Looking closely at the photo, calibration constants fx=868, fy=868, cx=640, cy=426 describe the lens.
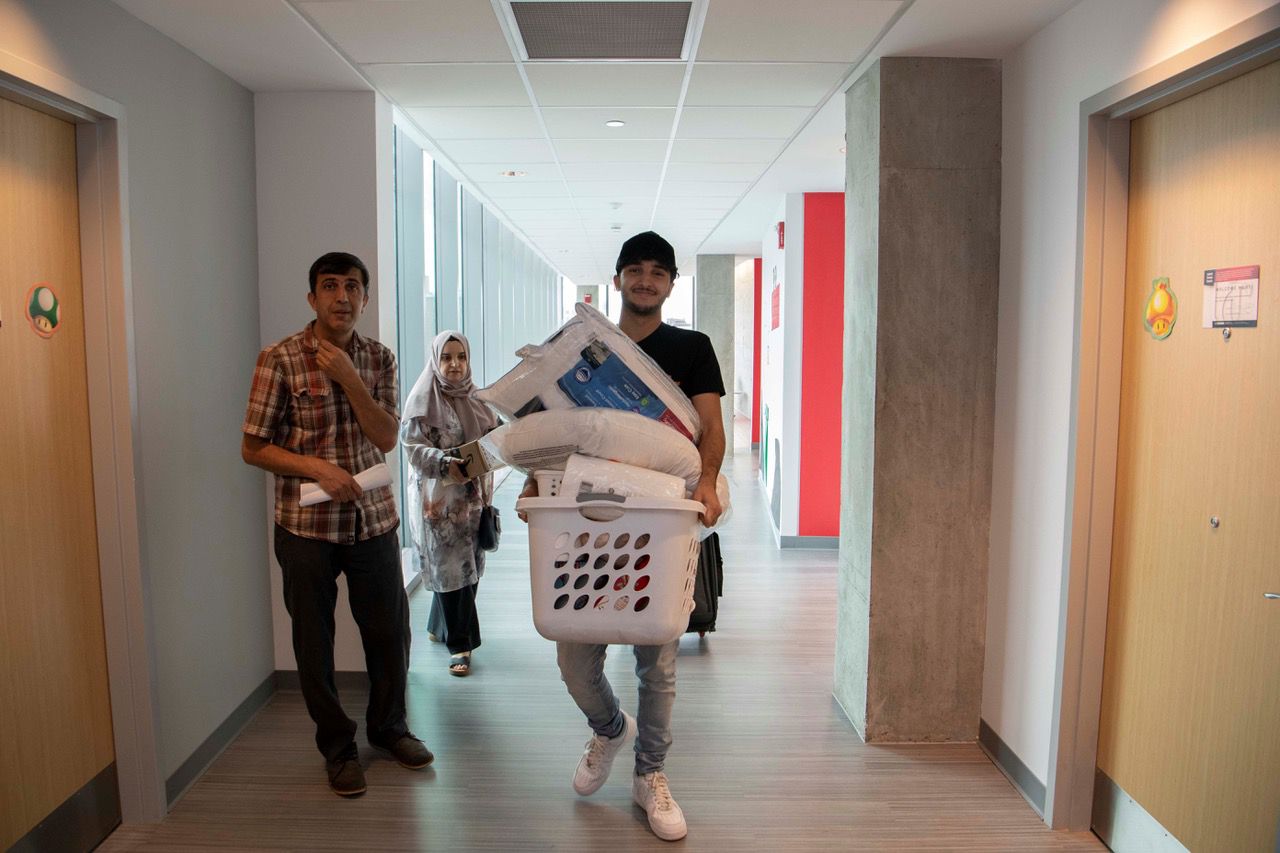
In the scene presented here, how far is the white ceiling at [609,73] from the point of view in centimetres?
274

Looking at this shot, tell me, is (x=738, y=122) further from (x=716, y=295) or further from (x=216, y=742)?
(x=716, y=295)

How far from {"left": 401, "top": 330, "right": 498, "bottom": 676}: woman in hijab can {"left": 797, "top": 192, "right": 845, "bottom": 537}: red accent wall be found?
3220mm

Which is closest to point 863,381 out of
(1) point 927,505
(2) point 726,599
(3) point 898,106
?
(1) point 927,505

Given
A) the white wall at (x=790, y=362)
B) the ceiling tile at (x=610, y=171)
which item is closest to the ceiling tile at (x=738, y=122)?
the ceiling tile at (x=610, y=171)

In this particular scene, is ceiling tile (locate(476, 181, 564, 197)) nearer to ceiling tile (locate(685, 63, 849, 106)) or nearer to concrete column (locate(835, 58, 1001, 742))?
ceiling tile (locate(685, 63, 849, 106))

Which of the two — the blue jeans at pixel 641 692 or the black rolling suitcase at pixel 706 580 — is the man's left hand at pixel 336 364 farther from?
the black rolling suitcase at pixel 706 580

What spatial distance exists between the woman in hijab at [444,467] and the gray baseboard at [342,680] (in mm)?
482

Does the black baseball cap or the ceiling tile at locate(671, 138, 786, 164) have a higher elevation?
the ceiling tile at locate(671, 138, 786, 164)

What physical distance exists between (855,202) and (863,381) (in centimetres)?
72

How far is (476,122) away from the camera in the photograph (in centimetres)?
430

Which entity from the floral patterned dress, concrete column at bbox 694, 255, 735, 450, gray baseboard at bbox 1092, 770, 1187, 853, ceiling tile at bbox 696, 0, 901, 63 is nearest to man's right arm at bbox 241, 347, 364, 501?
the floral patterned dress

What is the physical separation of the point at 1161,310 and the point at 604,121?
2.80 meters

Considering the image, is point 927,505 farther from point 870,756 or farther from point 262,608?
point 262,608

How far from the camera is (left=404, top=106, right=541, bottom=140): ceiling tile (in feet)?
13.3
